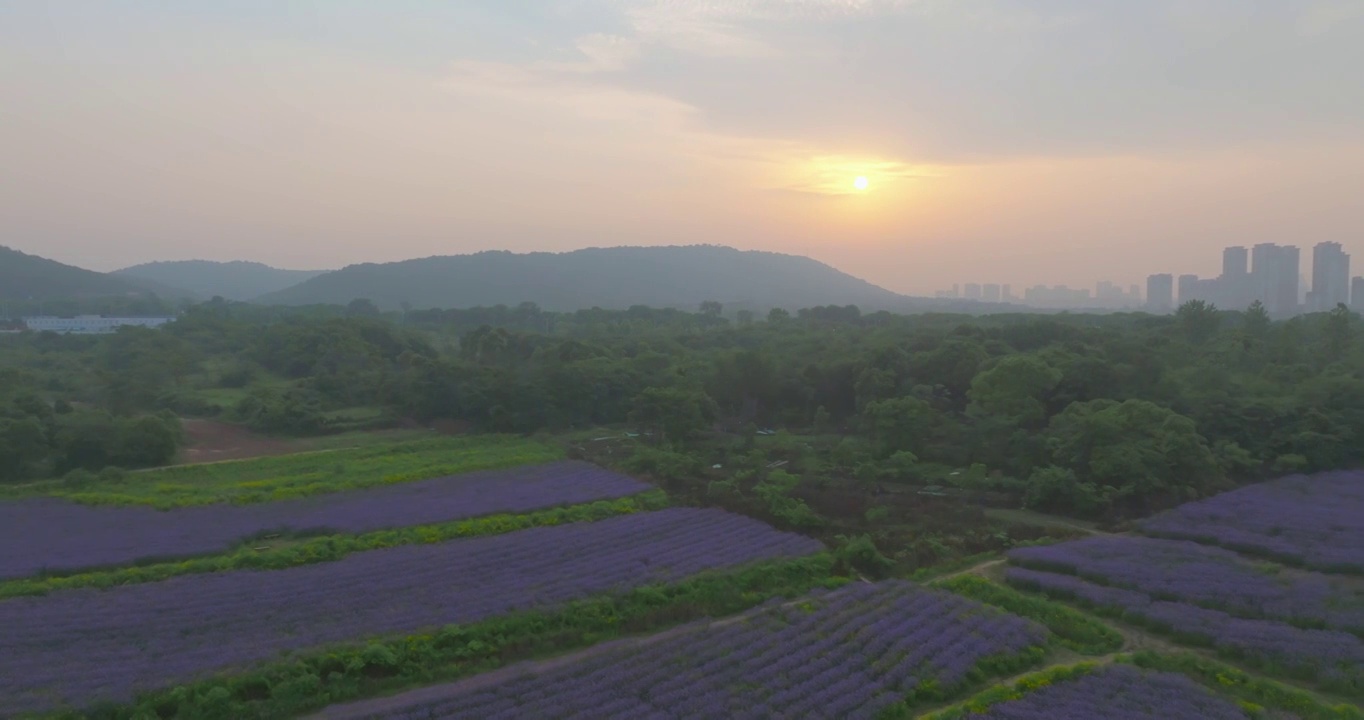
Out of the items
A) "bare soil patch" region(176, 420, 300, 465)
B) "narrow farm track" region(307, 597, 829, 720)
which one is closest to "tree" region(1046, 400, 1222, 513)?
"narrow farm track" region(307, 597, 829, 720)

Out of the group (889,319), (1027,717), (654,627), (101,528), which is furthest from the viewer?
(889,319)

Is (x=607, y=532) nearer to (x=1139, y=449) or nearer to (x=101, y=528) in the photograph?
(x=101, y=528)

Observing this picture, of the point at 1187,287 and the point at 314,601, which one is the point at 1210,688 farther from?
the point at 1187,287

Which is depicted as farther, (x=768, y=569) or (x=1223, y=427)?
(x=1223, y=427)

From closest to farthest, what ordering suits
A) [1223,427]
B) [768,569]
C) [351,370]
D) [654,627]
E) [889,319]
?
[654,627]
[768,569]
[1223,427]
[351,370]
[889,319]

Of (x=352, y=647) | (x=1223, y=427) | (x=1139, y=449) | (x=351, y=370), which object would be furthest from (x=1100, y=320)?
(x=352, y=647)
